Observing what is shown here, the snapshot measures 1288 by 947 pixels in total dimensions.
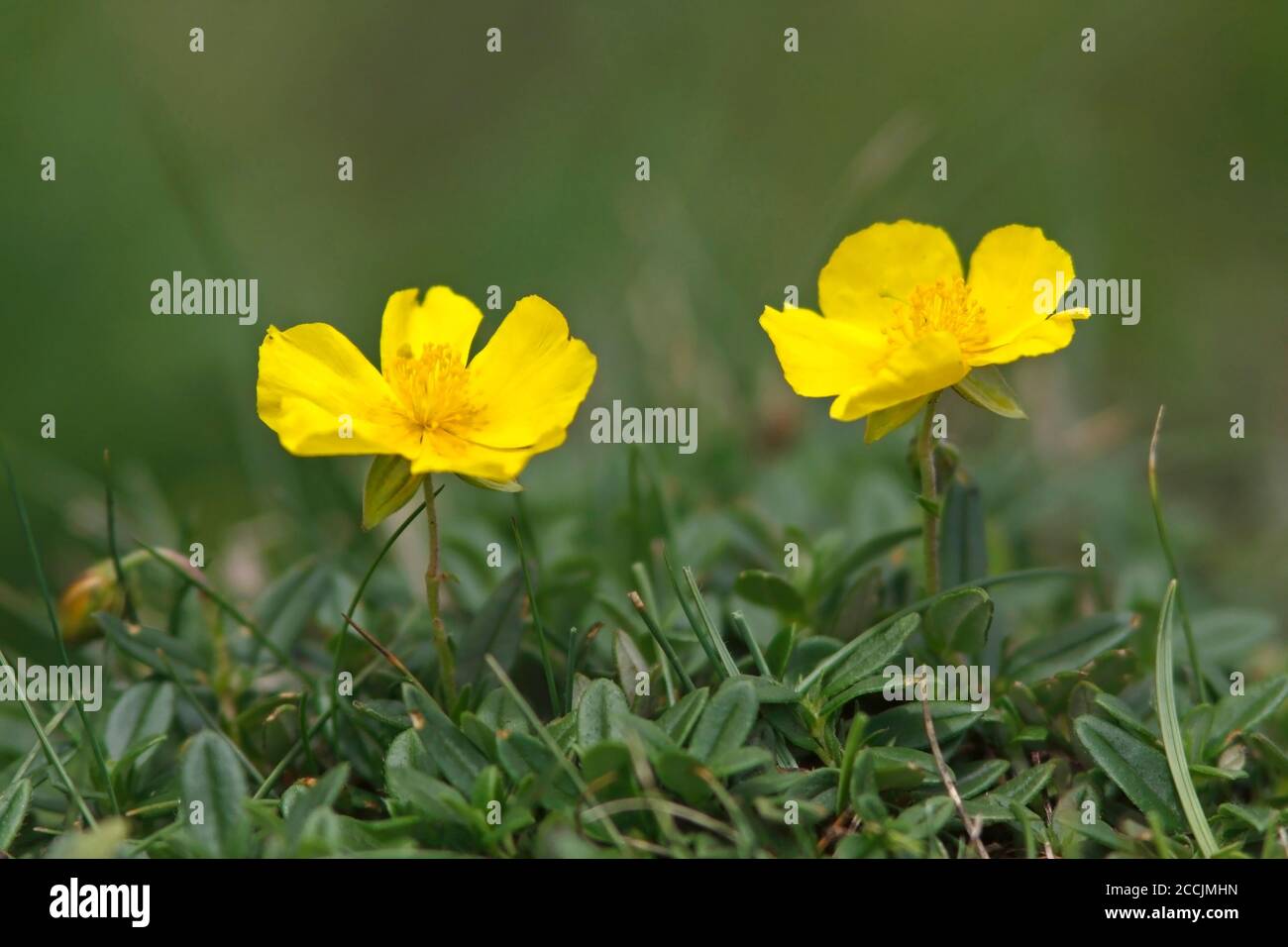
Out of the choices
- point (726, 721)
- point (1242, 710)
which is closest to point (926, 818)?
point (726, 721)

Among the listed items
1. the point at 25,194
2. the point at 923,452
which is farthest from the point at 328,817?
the point at 25,194

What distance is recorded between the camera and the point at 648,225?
461 centimetres

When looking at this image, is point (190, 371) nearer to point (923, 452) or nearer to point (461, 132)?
point (461, 132)

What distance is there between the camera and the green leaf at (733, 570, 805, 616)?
7.86 ft

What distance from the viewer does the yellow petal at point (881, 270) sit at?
7.23 ft

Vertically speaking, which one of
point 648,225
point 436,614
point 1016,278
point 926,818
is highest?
point 648,225

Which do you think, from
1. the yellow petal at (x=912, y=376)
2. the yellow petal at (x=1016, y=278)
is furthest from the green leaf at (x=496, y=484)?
the yellow petal at (x=1016, y=278)

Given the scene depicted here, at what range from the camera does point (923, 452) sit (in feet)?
7.02

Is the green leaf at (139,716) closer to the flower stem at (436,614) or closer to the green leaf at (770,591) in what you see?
the flower stem at (436,614)

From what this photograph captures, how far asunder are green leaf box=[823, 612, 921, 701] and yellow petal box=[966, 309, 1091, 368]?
44 centimetres

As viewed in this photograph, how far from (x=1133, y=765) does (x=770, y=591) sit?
0.70 meters

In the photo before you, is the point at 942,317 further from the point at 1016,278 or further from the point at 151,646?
the point at 151,646

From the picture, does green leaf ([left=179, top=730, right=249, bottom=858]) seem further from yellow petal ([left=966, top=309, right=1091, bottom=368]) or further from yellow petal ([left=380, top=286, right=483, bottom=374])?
yellow petal ([left=966, top=309, right=1091, bottom=368])
